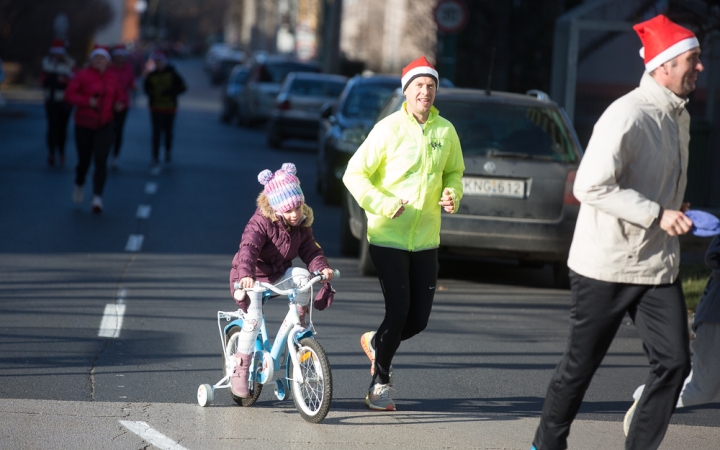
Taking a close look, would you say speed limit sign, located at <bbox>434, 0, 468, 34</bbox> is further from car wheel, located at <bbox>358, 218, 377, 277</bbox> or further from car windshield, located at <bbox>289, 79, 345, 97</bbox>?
car wheel, located at <bbox>358, 218, 377, 277</bbox>

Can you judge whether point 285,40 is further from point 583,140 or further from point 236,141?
→ point 583,140

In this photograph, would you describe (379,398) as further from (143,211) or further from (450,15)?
(450,15)

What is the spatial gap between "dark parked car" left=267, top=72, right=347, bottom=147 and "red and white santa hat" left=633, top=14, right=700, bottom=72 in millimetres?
19620

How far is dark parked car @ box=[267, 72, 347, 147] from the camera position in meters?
24.2

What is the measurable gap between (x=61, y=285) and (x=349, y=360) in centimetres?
319

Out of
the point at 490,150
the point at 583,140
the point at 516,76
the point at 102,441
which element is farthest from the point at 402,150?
the point at 516,76

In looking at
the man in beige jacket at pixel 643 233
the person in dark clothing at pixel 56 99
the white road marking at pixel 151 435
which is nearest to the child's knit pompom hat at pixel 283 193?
the white road marking at pixel 151 435

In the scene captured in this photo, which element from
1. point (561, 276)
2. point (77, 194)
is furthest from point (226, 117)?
point (561, 276)

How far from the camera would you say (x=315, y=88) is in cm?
2475

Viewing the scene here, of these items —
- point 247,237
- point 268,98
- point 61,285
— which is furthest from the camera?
point 268,98

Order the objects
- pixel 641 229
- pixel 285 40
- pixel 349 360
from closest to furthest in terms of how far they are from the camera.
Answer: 1. pixel 641 229
2. pixel 349 360
3. pixel 285 40

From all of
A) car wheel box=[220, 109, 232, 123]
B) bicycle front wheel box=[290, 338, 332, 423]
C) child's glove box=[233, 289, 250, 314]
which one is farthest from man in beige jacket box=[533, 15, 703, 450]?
car wheel box=[220, 109, 232, 123]

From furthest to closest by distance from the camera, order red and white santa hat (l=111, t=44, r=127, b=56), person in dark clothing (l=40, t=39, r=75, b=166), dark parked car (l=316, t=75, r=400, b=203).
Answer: person in dark clothing (l=40, t=39, r=75, b=166) < red and white santa hat (l=111, t=44, r=127, b=56) < dark parked car (l=316, t=75, r=400, b=203)

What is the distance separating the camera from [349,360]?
23.5ft
